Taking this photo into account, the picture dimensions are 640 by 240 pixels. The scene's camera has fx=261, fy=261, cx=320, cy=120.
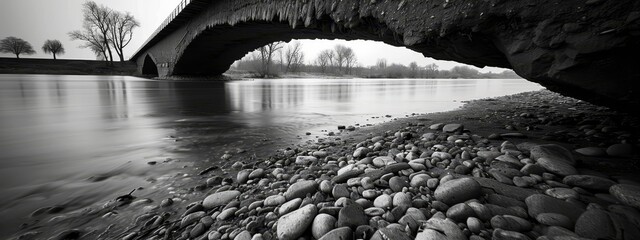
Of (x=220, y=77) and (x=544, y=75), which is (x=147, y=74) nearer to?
(x=220, y=77)

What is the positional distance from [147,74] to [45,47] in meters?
35.3

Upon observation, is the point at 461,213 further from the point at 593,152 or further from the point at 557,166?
the point at 593,152

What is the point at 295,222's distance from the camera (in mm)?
1172

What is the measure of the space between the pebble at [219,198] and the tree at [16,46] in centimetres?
7325

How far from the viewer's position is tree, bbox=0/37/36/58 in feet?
155

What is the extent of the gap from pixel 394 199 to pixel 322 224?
0.41m

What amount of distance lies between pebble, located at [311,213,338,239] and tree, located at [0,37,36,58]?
73.9 metres

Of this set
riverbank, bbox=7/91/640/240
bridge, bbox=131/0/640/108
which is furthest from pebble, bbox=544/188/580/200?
bridge, bbox=131/0/640/108

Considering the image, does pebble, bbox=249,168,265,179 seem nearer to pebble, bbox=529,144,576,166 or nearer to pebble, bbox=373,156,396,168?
pebble, bbox=373,156,396,168

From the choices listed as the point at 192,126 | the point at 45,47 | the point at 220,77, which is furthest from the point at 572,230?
the point at 45,47

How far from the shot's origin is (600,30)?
1564mm

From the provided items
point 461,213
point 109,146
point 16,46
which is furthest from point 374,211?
point 16,46

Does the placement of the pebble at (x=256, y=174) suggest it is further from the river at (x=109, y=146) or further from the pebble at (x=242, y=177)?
the river at (x=109, y=146)

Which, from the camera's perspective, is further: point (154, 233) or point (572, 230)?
point (154, 233)
